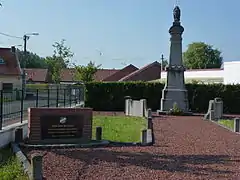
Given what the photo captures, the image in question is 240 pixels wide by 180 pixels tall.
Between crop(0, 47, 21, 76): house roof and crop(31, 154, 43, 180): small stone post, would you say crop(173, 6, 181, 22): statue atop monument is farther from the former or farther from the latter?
crop(0, 47, 21, 76): house roof

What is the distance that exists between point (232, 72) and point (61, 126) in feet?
118

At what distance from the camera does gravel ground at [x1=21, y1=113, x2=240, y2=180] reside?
835 centimetres

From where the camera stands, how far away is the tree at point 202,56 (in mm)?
112900

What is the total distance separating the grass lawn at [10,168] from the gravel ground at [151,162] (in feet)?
1.56

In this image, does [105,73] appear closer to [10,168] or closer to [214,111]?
[214,111]

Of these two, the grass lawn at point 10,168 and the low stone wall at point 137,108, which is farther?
the low stone wall at point 137,108

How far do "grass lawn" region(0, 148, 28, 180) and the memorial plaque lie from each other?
1590 millimetres

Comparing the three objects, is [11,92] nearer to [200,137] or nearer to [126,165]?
[126,165]

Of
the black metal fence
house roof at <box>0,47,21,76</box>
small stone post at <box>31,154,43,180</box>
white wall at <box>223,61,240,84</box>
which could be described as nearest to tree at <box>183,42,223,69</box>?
house roof at <box>0,47,21,76</box>

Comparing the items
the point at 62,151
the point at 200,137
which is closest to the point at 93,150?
the point at 62,151

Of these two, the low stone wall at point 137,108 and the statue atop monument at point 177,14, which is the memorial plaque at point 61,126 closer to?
the low stone wall at point 137,108

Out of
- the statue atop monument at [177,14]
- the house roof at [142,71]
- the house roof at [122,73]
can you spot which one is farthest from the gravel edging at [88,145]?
the house roof at [122,73]

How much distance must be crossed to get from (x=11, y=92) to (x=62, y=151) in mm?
3101

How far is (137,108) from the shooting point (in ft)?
88.5
